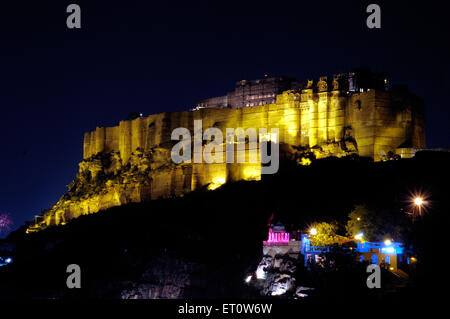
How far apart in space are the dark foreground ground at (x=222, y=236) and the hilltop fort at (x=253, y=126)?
14.1 feet

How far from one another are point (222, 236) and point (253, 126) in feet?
86.7

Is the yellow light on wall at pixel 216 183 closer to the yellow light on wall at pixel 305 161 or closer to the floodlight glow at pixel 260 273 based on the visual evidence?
the yellow light on wall at pixel 305 161

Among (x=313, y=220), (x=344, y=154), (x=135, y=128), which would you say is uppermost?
(x=135, y=128)

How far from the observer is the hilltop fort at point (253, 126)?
223 ft

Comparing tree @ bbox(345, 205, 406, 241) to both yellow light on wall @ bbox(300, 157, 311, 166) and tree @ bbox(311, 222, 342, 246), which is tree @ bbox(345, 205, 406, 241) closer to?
tree @ bbox(311, 222, 342, 246)

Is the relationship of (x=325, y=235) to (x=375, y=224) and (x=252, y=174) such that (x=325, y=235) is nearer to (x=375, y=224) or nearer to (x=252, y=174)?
(x=375, y=224)

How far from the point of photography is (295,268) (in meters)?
42.6

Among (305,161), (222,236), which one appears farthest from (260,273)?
(305,161)

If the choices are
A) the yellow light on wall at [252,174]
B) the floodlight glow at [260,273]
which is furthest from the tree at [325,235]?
the yellow light on wall at [252,174]

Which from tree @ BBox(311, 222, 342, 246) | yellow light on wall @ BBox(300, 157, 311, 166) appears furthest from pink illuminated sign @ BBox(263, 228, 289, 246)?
yellow light on wall @ BBox(300, 157, 311, 166)

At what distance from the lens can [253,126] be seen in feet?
261
